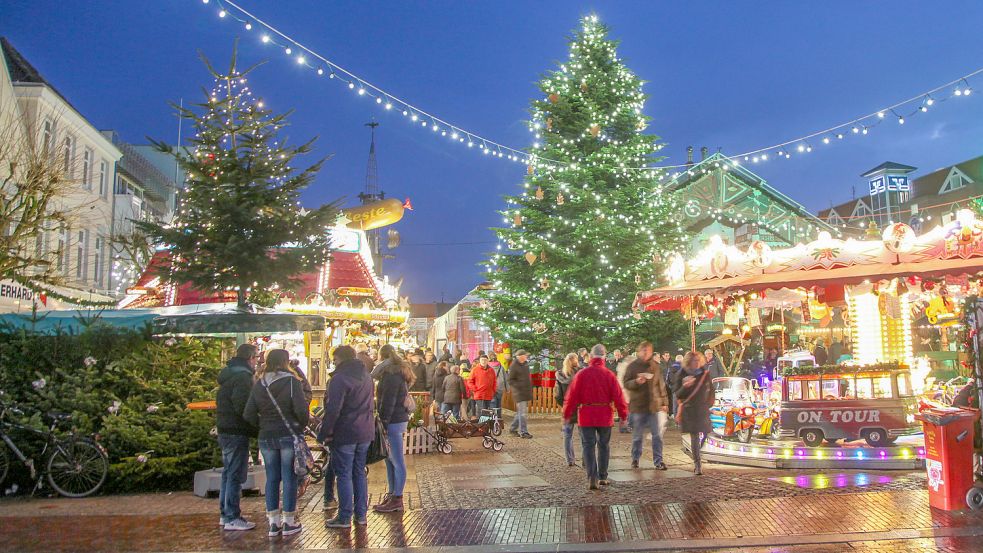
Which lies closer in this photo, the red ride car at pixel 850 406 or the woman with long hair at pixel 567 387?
the woman with long hair at pixel 567 387

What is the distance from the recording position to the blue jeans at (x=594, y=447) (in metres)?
9.38

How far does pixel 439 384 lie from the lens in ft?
57.3

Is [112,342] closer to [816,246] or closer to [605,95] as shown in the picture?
[816,246]

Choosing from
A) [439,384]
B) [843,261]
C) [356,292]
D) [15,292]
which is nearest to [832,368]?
[843,261]

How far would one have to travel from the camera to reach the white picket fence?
13227 mm

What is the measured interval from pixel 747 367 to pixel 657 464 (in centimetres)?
1371

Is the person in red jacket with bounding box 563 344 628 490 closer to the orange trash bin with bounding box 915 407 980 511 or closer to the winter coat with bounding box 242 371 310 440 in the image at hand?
the orange trash bin with bounding box 915 407 980 511

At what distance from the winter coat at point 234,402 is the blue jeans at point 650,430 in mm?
5835

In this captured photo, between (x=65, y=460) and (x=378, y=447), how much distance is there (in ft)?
14.7

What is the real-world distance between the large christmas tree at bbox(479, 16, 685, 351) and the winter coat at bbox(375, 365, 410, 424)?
43.2ft

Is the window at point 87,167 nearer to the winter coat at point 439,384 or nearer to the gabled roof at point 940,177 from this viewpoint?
the winter coat at point 439,384

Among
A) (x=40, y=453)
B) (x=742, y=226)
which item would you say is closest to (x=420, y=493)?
(x=40, y=453)

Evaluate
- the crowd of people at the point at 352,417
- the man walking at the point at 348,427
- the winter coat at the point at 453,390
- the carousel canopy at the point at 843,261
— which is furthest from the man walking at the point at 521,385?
the man walking at the point at 348,427

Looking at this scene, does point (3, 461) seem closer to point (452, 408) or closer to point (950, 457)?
point (452, 408)
